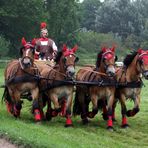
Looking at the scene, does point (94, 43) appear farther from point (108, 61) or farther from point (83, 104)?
point (108, 61)

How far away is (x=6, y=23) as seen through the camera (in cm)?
4972

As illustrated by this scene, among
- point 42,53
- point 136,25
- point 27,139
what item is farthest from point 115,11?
point 27,139

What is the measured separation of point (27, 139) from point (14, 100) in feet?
10.7

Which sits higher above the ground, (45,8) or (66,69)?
(45,8)

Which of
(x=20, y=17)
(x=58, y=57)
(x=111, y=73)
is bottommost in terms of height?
(x=111, y=73)

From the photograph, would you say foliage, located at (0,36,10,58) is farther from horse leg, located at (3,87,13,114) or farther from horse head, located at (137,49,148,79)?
horse head, located at (137,49,148,79)

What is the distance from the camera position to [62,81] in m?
11.6

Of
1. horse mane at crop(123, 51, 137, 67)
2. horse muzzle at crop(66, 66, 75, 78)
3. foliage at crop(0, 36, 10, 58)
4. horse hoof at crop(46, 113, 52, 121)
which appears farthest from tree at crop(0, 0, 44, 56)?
horse muzzle at crop(66, 66, 75, 78)

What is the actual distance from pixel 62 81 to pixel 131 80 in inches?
70.8

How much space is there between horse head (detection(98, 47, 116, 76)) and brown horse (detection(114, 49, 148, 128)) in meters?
0.64

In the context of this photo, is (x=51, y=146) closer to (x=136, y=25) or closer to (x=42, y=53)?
(x=42, y=53)

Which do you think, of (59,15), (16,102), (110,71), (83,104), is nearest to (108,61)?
(110,71)

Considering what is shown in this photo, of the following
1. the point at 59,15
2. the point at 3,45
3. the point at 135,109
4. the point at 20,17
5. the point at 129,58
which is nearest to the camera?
the point at 135,109

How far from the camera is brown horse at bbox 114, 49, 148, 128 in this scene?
11891mm
